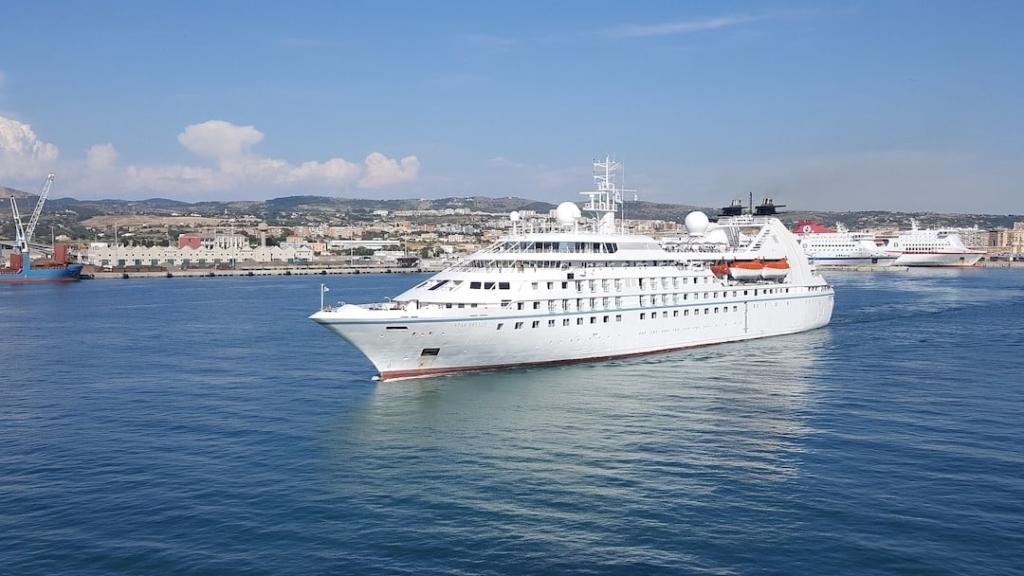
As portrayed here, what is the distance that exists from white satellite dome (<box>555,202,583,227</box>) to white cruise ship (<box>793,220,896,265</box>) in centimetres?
13219

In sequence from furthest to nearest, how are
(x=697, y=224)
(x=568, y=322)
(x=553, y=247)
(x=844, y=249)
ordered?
1. (x=844, y=249)
2. (x=697, y=224)
3. (x=553, y=247)
4. (x=568, y=322)

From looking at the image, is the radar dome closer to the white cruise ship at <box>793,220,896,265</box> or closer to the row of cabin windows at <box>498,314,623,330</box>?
the row of cabin windows at <box>498,314,623,330</box>

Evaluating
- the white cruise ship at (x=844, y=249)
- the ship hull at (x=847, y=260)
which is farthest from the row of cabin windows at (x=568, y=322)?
the ship hull at (x=847, y=260)

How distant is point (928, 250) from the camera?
176375mm

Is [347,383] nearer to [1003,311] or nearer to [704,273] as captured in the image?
[704,273]

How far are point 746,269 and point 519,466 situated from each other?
109ft

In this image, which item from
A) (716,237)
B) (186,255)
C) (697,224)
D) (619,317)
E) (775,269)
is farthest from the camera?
(186,255)

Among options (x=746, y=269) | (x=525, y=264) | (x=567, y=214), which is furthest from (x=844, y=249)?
(x=525, y=264)

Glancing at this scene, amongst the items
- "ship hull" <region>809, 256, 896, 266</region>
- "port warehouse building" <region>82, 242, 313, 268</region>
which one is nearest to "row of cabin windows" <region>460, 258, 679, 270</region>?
"ship hull" <region>809, 256, 896, 266</region>

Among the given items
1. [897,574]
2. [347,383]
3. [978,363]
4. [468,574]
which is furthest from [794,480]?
[978,363]

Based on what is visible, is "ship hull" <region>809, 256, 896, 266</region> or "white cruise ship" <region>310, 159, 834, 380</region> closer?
"white cruise ship" <region>310, 159, 834, 380</region>

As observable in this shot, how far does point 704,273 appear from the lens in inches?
1905

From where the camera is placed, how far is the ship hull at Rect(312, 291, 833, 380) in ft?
116

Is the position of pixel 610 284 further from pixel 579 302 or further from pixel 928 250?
pixel 928 250
